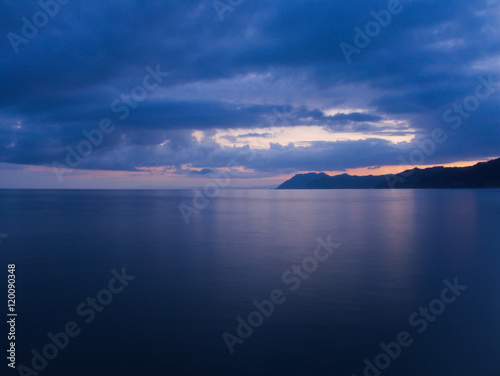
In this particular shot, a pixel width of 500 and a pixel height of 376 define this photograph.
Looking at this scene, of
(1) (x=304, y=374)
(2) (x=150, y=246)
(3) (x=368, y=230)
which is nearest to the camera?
(1) (x=304, y=374)

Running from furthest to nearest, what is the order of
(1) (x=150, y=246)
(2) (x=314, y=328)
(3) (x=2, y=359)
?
(1) (x=150, y=246) → (2) (x=314, y=328) → (3) (x=2, y=359)

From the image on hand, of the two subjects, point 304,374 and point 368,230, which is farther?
point 368,230

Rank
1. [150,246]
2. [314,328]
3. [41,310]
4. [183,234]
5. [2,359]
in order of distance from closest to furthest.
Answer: [2,359] < [314,328] < [41,310] < [150,246] < [183,234]

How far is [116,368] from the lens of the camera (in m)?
6.59

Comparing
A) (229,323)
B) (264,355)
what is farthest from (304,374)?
(229,323)

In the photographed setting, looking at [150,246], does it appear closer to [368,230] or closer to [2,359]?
[2,359]

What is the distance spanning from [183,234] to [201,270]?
10.3 meters

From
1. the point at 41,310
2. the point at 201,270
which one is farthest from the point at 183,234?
the point at 41,310

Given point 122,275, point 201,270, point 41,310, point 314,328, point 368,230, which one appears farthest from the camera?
point 368,230

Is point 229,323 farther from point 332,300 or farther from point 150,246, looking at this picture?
point 150,246

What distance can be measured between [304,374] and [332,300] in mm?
3806

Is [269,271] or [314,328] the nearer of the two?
[314,328]

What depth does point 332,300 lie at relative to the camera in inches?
395

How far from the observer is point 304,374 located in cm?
645
